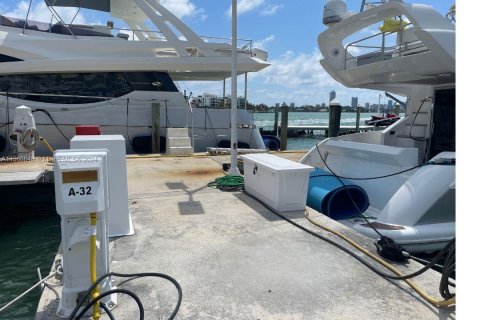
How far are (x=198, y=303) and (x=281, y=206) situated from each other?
229cm

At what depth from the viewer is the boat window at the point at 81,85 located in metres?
11.9

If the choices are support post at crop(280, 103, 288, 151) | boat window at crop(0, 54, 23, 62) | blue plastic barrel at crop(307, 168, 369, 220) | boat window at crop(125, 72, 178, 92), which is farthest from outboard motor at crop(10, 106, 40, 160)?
support post at crop(280, 103, 288, 151)

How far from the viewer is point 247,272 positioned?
121 inches

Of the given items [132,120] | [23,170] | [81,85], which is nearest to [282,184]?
[23,170]

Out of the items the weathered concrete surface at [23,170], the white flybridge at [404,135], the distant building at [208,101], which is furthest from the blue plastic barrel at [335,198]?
the distant building at [208,101]

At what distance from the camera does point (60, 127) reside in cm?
1175

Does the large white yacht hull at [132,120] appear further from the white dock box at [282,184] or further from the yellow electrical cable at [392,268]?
the yellow electrical cable at [392,268]

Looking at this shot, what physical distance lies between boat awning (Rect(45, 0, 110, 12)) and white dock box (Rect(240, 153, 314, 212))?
36.9 feet

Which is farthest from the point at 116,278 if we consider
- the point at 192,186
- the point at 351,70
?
the point at 351,70

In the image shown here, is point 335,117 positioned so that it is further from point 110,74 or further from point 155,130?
point 110,74

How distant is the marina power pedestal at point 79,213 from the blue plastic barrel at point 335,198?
3732mm

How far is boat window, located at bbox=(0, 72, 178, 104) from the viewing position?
470 inches

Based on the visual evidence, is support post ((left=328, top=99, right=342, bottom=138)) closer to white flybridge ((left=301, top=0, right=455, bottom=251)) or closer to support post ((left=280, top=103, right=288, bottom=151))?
support post ((left=280, top=103, right=288, bottom=151))

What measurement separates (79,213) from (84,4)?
13163 millimetres
